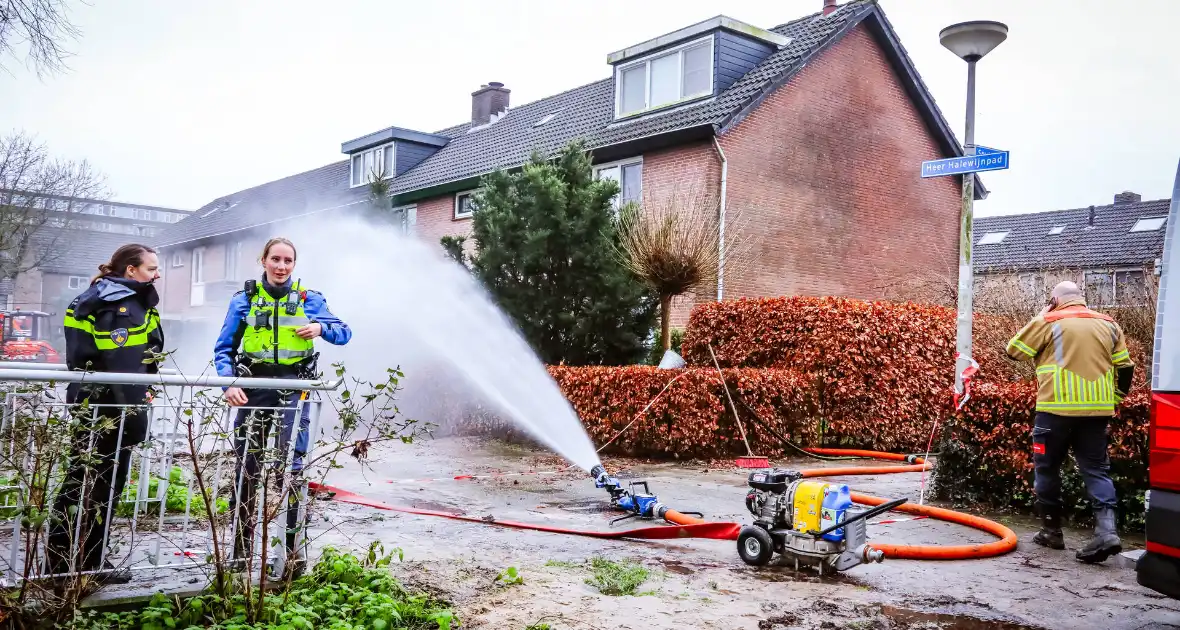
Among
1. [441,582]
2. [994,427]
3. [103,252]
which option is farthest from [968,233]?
[103,252]

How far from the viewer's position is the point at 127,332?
4.46 metres

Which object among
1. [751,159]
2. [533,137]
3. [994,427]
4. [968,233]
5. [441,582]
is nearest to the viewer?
[441,582]

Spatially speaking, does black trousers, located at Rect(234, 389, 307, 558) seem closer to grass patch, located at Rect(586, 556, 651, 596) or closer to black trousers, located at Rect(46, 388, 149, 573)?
black trousers, located at Rect(46, 388, 149, 573)

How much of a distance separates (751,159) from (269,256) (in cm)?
1491

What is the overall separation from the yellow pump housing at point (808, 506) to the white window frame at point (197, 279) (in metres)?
38.2

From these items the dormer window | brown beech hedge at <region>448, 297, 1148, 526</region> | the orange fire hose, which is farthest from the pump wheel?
the dormer window

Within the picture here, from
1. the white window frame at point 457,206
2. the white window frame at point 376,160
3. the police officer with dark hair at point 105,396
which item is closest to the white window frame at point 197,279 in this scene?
the white window frame at point 376,160

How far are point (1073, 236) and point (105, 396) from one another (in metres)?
37.7

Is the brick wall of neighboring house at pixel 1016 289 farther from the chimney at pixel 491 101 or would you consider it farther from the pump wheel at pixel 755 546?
the chimney at pixel 491 101

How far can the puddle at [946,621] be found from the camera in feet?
14.7

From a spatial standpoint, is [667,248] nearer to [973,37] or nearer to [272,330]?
[973,37]

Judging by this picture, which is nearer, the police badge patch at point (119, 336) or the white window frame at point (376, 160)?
the police badge patch at point (119, 336)

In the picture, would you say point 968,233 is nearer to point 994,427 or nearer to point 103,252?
point 994,427

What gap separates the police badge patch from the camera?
443 cm
